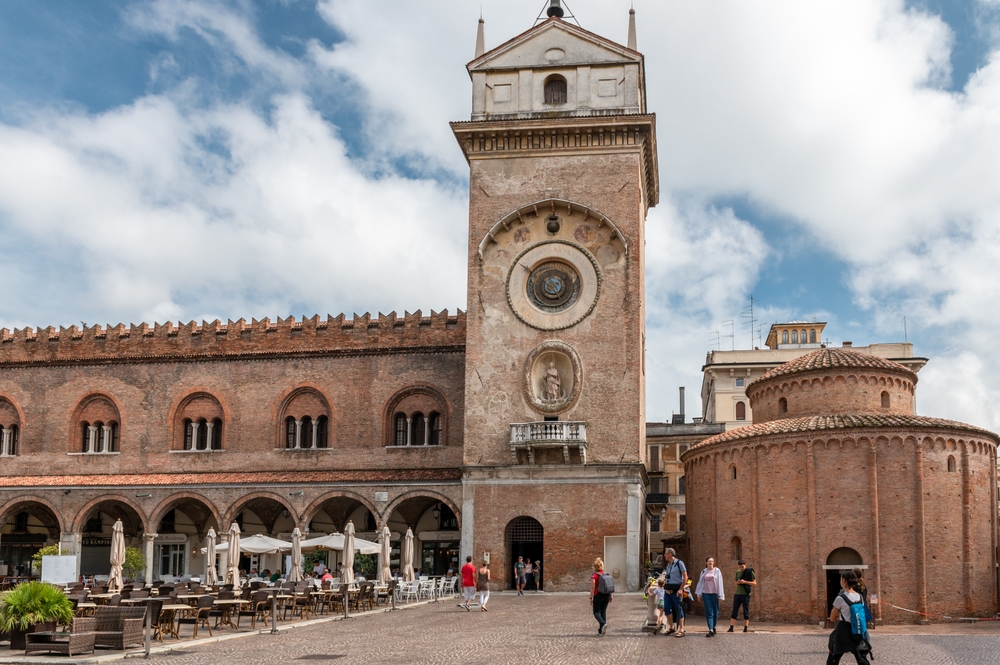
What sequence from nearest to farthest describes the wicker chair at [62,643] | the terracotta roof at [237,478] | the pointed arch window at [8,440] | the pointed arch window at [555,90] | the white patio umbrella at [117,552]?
1. the wicker chair at [62,643]
2. the white patio umbrella at [117,552]
3. the terracotta roof at [237,478]
4. the pointed arch window at [555,90]
5. the pointed arch window at [8,440]

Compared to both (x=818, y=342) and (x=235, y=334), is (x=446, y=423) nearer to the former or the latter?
(x=235, y=334)

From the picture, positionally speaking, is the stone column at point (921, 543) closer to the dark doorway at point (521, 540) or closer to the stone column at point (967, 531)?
the stone column at point (967, 531)

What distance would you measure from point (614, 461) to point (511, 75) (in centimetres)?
1470

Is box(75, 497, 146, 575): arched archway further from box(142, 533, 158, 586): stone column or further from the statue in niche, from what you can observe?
the statue in niche

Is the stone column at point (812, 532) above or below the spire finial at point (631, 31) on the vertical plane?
below

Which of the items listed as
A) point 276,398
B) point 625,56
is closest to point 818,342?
point 625,56

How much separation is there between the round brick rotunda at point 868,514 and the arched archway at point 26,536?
28210mm

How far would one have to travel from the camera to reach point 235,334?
4275 centimetres

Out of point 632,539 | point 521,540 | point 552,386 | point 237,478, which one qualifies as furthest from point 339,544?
point 632,539

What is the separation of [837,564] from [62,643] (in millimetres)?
19783

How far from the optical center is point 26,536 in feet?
146

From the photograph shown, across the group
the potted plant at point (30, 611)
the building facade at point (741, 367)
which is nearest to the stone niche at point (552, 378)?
the potted plant at point (30, 611)

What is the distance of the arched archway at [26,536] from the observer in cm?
4419

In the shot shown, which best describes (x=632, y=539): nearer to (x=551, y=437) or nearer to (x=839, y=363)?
(x=551, y=437)
